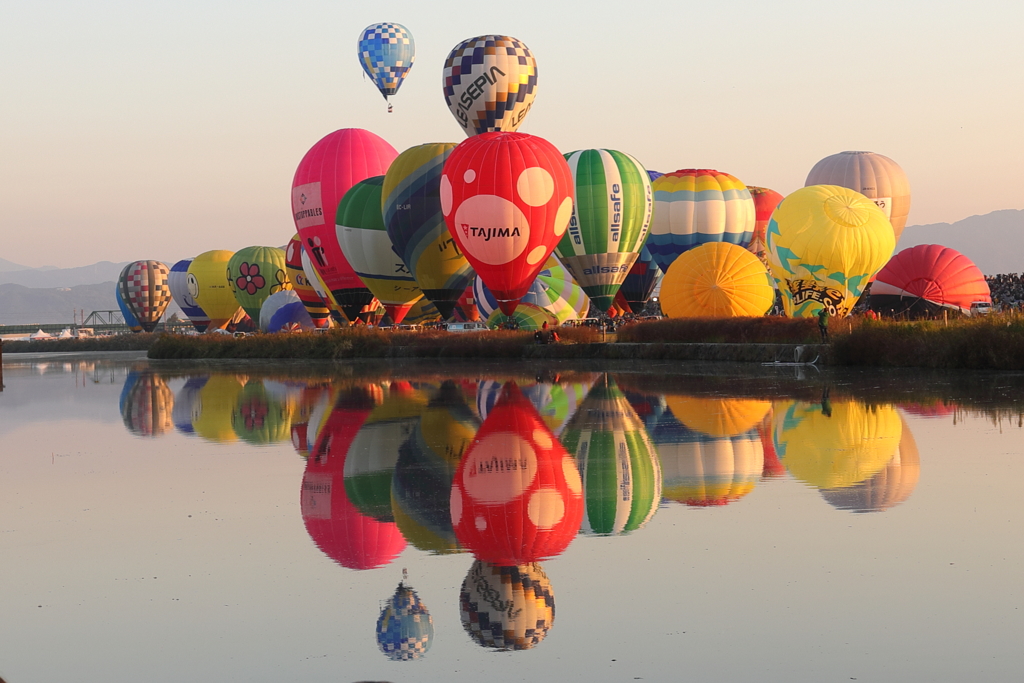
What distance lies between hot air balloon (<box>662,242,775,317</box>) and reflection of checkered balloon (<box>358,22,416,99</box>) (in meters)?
18.2

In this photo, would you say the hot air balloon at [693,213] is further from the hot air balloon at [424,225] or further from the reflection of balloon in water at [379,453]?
the reflection of balloon in water at [379,453]

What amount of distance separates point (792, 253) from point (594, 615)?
68.6 ft

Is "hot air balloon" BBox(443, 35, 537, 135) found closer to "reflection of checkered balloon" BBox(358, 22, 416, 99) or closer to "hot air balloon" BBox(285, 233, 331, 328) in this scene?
"reflection of checkered balloon" BBox(358, 22, 416, 99)

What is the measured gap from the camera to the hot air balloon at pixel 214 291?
2272 inches

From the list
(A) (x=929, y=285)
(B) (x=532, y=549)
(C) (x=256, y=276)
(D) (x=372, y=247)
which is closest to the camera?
(B) (x=532, y=549)

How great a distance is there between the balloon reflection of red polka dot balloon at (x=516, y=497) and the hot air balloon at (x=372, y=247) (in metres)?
24.4

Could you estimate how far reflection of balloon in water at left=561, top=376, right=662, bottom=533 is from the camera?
6336 millimetres

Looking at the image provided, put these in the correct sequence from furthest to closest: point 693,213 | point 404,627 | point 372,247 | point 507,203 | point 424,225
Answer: point 372,247 → point 693,213 → point 424,225 → point 507,203 → point 404,627

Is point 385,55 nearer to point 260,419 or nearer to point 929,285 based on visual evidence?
point 929,285

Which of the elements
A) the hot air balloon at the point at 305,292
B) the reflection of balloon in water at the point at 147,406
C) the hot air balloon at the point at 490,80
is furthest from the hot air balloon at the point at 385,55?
the reflection of balloon in water at the point at 147,406

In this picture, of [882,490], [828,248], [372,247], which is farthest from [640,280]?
[882,490]

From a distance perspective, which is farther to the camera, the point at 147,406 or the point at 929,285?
the point at 929,285

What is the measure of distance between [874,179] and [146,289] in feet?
144

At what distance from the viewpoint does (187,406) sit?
15.8 metres
